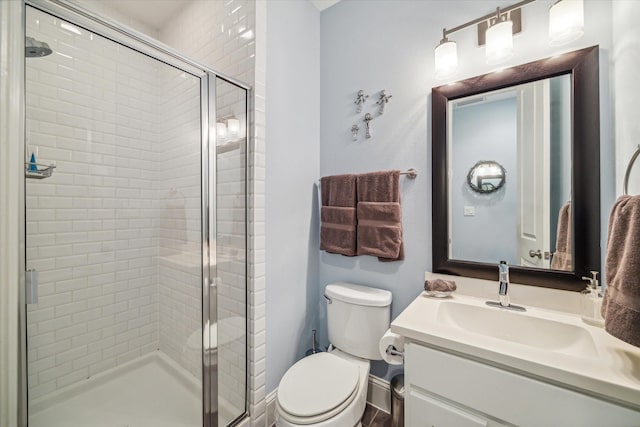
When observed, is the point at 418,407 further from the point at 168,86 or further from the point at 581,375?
the point at 168,86

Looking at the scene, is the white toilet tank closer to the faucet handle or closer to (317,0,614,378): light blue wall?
(317,0,614,378): light blue wall

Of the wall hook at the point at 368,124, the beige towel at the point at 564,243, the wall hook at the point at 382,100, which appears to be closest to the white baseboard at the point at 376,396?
the beige towel at the point at 564,243

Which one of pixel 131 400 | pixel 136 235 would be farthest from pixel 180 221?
pixel 131 400

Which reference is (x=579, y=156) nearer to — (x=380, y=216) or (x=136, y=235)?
(x=380, y=216)

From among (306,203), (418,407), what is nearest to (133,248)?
(306,203)

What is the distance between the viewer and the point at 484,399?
2.64ft

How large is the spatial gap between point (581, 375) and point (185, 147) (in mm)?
1880

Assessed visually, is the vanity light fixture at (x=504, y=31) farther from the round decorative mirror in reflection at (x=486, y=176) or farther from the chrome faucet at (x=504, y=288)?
the chrome faucet at (x=504, y=288)

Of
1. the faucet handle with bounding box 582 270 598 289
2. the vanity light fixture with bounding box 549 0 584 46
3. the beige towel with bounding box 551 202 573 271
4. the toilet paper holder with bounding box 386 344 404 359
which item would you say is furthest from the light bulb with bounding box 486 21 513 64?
the toilet paper holder with bounding box 386 344 404 359

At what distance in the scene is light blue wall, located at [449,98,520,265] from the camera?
1.16 m

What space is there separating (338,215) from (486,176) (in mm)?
816

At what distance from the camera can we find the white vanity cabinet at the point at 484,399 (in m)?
0.67

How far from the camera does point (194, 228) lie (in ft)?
4.64

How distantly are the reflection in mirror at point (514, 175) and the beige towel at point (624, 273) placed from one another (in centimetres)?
34
